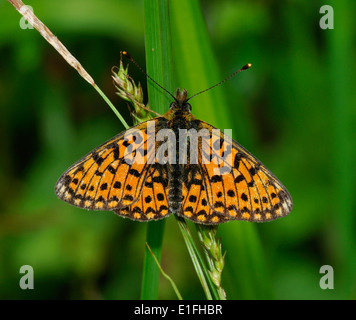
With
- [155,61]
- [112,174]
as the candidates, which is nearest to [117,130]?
[112,174]

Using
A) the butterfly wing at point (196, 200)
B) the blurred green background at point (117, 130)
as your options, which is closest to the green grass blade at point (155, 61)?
the butterfly wing at point (196, 200)

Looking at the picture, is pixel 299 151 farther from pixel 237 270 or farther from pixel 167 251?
pixel 237 270

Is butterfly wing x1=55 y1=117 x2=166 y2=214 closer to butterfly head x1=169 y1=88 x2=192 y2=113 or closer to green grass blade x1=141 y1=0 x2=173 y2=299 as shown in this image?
butterfly head x1=169 y1=88 x2=192 y2=113

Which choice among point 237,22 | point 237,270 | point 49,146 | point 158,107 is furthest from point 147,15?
point 49,146

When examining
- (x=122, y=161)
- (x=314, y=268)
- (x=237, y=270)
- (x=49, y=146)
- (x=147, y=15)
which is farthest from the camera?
(x=49, y=146)

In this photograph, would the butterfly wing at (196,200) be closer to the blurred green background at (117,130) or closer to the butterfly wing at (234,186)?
the butterfly wing at (234,186)

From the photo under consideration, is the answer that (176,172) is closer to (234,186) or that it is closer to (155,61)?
(234,186)

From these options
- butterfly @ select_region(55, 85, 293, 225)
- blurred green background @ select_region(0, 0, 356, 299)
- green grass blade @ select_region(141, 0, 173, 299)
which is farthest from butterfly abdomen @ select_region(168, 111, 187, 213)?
blurred green background @ select_region(0, 0, 356, 299)
